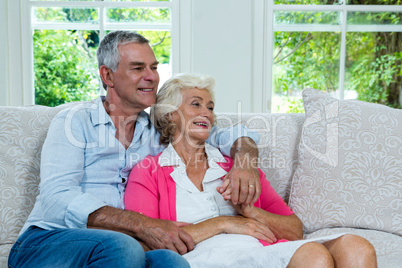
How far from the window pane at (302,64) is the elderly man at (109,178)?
1.23m

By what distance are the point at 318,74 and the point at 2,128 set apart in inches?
81.7

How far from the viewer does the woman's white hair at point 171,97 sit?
168 cm

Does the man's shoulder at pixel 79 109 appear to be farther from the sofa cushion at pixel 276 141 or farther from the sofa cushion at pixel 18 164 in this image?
the sofa cushion at pixel 276 141

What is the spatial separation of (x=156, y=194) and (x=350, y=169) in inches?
32.1

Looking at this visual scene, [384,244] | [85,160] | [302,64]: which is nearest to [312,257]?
[384,244]

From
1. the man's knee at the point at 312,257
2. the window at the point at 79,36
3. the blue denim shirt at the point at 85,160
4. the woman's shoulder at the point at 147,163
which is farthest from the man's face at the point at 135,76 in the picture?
the window at the point at 79,36

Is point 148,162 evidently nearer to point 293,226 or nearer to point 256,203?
point 256,203

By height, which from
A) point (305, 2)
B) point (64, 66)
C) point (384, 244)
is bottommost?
point (384, 244)

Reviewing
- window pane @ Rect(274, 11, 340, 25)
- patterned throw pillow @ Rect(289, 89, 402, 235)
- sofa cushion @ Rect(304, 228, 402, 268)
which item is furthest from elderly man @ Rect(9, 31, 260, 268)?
window pane @ Rect(274, 11, 340, 25)

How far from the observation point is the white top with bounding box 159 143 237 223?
59.9 inches

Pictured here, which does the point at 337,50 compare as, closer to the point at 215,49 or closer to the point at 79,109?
the point at 215,49

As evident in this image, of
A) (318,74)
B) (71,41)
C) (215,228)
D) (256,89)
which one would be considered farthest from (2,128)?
(318,74)

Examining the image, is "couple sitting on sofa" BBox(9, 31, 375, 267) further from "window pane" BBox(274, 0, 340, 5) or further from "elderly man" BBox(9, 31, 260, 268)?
"window pane" BBox(274, 0, 340, 5)

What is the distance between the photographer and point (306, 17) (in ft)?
9.19
